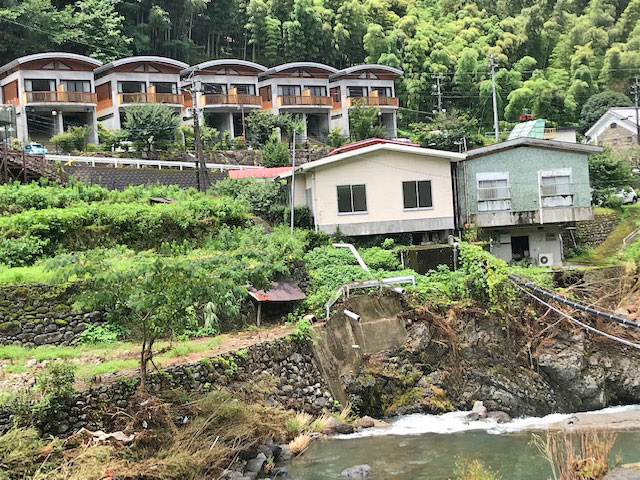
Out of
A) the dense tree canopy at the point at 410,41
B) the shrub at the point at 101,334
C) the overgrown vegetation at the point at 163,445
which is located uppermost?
the dense tree canopy at the point at 410,41

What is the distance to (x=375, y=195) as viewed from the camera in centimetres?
2762

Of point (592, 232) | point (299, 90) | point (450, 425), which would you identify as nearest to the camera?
point (450, 425)

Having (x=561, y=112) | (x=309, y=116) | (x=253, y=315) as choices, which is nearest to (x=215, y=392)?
(x=253, y=315)

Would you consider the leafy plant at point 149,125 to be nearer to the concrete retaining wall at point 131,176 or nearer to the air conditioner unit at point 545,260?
the concrete retaining wall at point 131,176

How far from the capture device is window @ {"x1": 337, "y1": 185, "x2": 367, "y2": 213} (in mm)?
27641

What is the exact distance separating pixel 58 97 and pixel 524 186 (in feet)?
90.3

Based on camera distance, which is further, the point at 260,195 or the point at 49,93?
the point at 49,93

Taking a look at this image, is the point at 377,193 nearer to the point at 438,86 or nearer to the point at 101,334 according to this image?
the point at 101,334

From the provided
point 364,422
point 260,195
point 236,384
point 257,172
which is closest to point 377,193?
point 260,195

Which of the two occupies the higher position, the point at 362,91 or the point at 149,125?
the point at 362,91

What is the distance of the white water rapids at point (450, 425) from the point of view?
18.2 m

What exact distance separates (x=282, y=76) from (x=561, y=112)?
71.5ft

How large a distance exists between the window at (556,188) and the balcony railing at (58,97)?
2746 centimetres

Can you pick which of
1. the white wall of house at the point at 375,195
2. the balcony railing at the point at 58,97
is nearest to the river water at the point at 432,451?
the white wall of house at the point at 375,195
